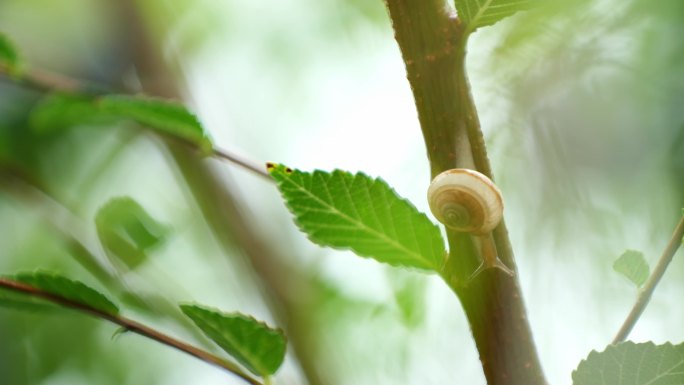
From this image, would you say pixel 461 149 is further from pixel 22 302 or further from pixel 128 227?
pixel 128 227

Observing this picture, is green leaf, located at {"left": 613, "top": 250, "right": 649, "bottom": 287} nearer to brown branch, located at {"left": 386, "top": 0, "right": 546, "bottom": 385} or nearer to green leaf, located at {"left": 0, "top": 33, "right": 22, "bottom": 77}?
brown branch, located at {"left": 386, "top": 0, "right": 546, "bottom": 385}

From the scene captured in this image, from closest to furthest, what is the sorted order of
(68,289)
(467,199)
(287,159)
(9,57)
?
(467,199)
(68,289)
(9,57)
(287,159)

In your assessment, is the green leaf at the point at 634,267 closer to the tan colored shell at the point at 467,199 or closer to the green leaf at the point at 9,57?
the tan colored shell at the point at 467,199

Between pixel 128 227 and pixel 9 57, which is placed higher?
pixel 9 57

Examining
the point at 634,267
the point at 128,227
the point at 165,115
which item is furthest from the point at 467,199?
the point at 128,227

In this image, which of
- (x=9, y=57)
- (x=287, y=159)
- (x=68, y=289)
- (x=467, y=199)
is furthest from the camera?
(x=287, y=159)

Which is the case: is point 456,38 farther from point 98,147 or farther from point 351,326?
point 98,147

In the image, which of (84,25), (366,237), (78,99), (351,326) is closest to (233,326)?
A: (366,237)

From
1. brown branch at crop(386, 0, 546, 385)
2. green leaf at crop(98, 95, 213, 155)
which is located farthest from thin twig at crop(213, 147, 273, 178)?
brown branch at crop(386, 0, 546, 385)
